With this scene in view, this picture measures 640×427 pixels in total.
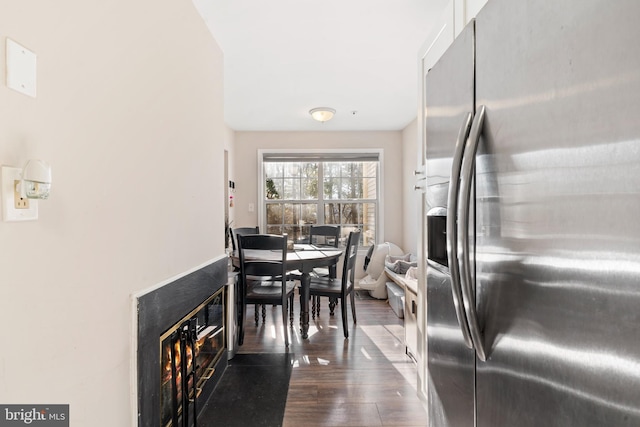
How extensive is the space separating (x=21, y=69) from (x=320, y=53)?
2.07 meters

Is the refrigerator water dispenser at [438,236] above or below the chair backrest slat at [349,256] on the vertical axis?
above

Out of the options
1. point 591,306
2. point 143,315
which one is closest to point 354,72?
point 143,315

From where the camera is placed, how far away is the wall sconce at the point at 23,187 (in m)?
0.65

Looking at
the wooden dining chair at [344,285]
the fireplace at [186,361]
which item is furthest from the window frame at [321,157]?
the fireplace at [186,361]

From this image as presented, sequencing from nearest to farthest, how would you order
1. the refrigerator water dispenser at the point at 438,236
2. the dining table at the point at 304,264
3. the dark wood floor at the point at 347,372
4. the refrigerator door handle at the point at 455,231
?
1. the refrigerator door handle at the point at 455,231
2. the refrigerator water dispenser at the point at 438,236
3. the dark wood floor at the point at 347,372
4. the dining table at the point at 304,264

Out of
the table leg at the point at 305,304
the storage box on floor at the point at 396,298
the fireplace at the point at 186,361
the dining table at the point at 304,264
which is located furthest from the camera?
the storage box on floor at the point at 396,298

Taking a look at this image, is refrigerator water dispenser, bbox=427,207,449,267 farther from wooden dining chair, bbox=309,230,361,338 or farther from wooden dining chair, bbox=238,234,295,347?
wooden dining chair, bbox=309,230,361,338

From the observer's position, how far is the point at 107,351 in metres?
0.96

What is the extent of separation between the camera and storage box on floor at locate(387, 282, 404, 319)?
334cm

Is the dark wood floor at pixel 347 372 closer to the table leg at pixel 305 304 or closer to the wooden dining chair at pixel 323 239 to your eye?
the table leg at pixel 305 304

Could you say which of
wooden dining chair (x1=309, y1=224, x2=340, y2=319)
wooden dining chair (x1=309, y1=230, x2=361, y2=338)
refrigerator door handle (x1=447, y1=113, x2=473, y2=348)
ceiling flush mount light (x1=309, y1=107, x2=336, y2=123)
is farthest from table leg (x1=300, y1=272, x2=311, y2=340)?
refrigerator door handle (x1=447, y1=113, x2=473, y2=348)

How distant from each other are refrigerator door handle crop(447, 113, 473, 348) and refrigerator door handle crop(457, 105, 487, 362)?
0.8 inches

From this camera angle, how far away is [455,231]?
2.64 feet

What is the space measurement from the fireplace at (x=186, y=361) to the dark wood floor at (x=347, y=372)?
56 centimetres
